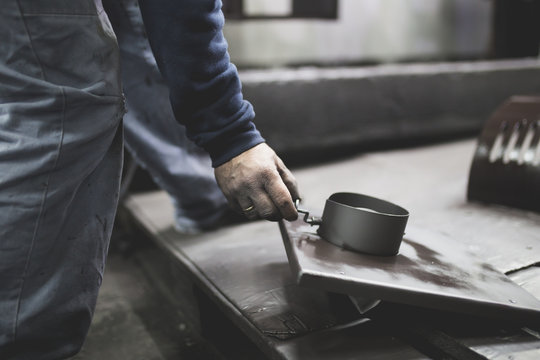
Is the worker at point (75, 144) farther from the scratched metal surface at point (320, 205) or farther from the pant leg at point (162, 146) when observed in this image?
the pant leg at point (162, 146)

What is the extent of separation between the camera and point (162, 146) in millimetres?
1486

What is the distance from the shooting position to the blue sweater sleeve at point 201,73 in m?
0.88

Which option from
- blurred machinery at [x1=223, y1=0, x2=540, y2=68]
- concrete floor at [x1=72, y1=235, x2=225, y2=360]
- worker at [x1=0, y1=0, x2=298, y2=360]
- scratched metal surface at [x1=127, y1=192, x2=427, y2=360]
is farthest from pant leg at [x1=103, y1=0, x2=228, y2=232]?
blurred machinery at [x1=223, y1=0, x2=540, y2=68]

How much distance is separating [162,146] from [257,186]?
664 mm

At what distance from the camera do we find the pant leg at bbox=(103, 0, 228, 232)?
144 cm

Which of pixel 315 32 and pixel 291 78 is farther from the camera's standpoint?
pixel 315 32

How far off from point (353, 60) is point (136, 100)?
187cm

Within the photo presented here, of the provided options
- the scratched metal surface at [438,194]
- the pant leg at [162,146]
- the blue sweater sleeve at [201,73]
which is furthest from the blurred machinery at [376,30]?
the blue sweater sleeve at [201,73]

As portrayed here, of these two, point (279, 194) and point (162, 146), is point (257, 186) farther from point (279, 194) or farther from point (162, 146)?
point (162, 146)

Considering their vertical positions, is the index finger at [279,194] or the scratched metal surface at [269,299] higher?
the index finger at [279,194]

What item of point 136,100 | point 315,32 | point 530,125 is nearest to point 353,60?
point 315,32

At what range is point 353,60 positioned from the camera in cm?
301

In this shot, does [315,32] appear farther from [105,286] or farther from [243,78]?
[105,286]

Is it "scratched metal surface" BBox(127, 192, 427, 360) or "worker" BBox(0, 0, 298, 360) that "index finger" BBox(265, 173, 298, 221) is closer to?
"worker" BBox(0, 0, 298, 360)
